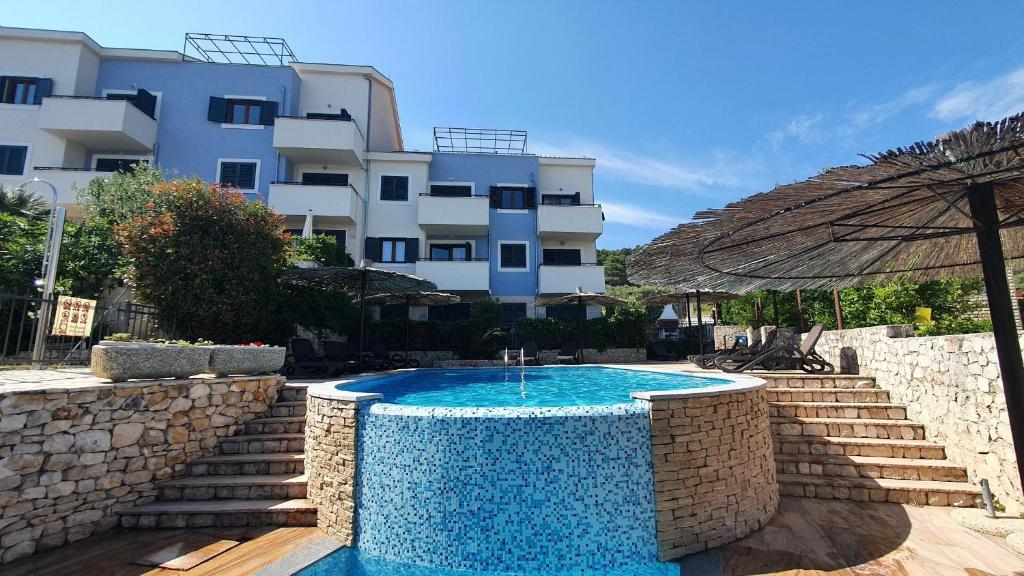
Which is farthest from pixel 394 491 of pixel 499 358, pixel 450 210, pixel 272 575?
pixel 450 210

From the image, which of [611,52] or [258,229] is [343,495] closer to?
[258,229]

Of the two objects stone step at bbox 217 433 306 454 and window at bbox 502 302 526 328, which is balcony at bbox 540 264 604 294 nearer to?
window at bbox 502 302 526 328

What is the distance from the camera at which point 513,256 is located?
20.9 m

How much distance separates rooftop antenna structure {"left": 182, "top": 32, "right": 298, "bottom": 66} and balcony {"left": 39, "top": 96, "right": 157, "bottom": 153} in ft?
15.3

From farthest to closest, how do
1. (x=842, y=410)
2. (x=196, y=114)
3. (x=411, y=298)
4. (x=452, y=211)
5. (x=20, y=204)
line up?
(x=452, y=211) < (x=196, y=114) < (x=411, y=298) < (x=20, y=204) < (x=842, y=410)

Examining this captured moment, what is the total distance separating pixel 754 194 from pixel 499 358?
13321 millimetres

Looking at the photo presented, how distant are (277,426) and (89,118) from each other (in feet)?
62.3

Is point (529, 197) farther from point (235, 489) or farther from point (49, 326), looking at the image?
point (235, 489)

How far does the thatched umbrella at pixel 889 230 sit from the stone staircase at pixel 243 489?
5.09 metres

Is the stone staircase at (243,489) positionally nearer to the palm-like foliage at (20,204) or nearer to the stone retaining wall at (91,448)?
the stone retaining wall at (91,448)

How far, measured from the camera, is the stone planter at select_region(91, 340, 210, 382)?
531 centimetres

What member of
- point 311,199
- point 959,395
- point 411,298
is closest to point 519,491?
point 959,395

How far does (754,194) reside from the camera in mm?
3498

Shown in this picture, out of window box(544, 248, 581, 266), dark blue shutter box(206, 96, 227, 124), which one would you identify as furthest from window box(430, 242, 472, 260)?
dark blue shutter box(206, 96, 227, 124)
